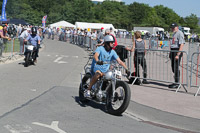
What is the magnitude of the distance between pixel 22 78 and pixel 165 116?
650 cm

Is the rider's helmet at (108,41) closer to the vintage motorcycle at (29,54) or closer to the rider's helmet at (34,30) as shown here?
the vintage motorcycle at (29,54)

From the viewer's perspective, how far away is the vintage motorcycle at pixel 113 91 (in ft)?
24.4

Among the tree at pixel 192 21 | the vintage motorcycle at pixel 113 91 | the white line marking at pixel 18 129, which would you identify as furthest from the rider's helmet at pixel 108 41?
the tree at pixel 192 21

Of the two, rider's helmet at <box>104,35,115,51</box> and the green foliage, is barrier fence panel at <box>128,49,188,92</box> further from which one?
the green foliage

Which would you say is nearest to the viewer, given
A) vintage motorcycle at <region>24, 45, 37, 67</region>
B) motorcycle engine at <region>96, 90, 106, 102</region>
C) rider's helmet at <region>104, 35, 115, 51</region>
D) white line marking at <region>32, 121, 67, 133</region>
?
white line marking at <region>32, 121, 67, 133</region>

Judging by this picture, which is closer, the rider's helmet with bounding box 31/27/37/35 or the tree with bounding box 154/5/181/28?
the rider's helmet with bounding box 31/27/37/35

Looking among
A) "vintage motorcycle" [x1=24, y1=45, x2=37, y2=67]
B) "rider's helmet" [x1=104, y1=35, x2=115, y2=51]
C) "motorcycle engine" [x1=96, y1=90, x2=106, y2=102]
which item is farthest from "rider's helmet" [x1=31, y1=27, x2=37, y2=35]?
"motorcycle engine" [x1=96, y1=90, x2=106, y2=102]

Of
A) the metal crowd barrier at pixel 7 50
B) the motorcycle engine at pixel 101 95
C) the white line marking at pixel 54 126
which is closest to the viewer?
the white line marking at pixel 54 126

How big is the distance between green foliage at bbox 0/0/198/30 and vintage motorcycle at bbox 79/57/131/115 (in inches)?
3876

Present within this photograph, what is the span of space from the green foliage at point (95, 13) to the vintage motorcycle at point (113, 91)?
98.5 metres

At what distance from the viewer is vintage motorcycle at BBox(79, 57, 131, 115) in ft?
24.4

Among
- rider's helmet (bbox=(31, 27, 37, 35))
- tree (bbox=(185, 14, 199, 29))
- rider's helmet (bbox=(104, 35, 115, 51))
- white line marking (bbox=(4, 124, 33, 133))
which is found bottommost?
white line marking (bbox=(4, 124, 33, 133))

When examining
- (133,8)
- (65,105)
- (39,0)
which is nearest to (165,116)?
(65,105)

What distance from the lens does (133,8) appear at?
155250mm
